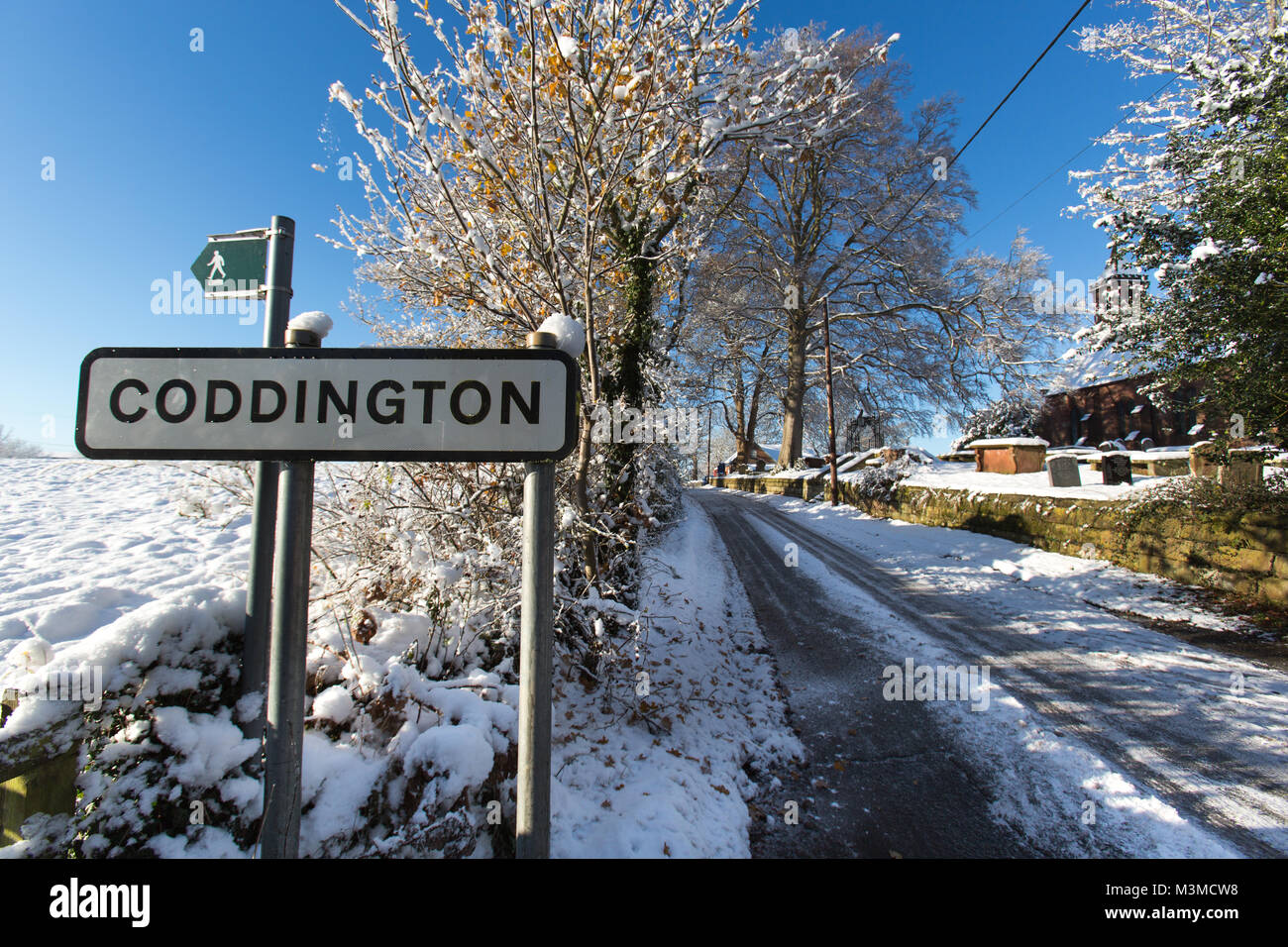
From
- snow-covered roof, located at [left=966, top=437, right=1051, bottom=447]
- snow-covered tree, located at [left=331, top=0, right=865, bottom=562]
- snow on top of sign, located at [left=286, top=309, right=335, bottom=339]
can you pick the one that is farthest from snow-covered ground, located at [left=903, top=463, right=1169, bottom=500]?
snow on top of sign, located at [left=286, top=309, right=335, bottom=339]

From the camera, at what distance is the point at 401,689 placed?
7.84ft

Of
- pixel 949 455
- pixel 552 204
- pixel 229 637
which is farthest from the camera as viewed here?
pixel 949 455

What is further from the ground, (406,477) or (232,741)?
(406,477)

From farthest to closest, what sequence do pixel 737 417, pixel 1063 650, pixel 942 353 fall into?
pixel 737 417
pixel 942 353
pixel 1063 650

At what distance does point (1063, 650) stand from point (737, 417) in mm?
26610

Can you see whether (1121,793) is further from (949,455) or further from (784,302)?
(949,455)

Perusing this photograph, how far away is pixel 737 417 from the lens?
30.8 metres

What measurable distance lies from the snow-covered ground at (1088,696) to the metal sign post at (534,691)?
276cm

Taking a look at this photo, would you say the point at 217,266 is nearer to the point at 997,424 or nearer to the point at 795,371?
the point at 795,371

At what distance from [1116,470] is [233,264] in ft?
40.7

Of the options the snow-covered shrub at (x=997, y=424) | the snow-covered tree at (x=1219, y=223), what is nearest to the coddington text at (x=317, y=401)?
the snow-covered tree at (x=1219, y=223)

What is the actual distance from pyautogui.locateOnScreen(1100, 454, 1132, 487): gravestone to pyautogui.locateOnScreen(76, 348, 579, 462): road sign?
11.6 meters
